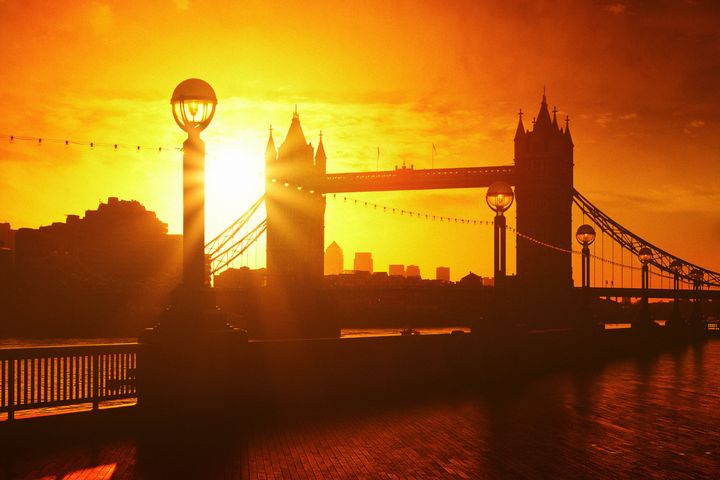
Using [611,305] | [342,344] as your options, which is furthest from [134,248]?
[342,344]

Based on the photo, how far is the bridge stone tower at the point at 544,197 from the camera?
102562 mm

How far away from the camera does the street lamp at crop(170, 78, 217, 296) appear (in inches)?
389

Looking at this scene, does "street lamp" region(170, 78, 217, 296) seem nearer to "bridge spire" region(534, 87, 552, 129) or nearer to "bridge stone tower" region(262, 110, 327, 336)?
"bridge stone tower" region(262, 110, 327, 336)

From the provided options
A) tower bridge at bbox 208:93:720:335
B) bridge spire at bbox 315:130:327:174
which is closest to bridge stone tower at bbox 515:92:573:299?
tower bridge at bbox 208:93:720:335

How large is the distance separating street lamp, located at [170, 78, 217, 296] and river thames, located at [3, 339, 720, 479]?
2.07 m

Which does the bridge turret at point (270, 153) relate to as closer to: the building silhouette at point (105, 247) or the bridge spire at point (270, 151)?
the bridge spire at point (270, 151)

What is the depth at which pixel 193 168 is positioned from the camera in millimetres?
10023

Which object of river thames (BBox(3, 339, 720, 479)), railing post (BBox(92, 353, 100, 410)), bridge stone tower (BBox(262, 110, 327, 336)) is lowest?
river thames (BBox(3, 339, 720, 479))

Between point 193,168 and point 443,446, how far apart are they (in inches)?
181

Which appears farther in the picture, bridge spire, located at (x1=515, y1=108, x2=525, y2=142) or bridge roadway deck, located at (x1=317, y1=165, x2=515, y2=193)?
bridge spire, located at (x1=515, y1=108, x2=525, y2=142)

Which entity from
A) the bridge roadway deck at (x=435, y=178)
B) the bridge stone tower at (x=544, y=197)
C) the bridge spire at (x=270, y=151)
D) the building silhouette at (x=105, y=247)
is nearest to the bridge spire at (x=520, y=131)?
the bridge stone tower at (x=544, y=197)

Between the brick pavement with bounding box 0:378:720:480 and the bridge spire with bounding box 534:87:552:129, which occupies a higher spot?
the bridge spire with bounding box 534:87:552:129

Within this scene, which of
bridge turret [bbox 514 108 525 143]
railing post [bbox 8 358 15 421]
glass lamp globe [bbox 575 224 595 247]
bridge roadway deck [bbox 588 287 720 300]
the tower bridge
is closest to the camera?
railing post [bbox 8 358 15 421]

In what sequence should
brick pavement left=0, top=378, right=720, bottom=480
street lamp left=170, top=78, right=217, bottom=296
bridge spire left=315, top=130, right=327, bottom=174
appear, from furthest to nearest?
1. bridge spire left=315, top=130, right=327, bottom=174
2. street lamp left=170, top=78, right=217, bottom=296
3. brick pavement left=0, top=378, right=720, bottom=480
